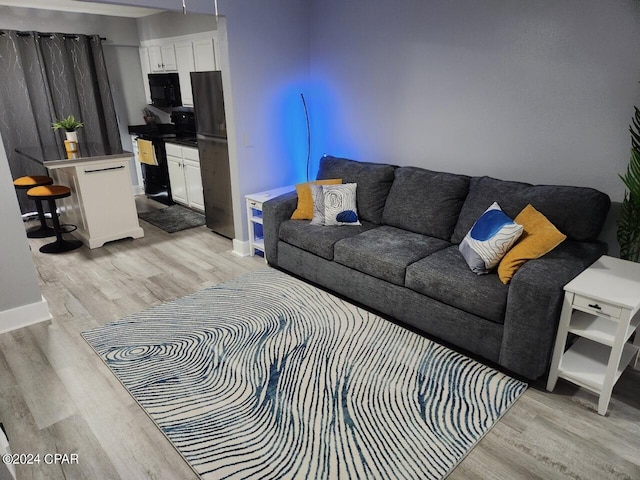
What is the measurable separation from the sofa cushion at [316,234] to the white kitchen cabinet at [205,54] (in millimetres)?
2375

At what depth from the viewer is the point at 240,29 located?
367 cm

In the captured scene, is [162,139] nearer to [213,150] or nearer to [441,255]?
[213,150]

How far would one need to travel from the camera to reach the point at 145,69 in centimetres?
614

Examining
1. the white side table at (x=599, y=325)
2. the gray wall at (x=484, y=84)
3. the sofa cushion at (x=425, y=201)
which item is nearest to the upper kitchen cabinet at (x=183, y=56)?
the gray wall at (x=484, y=84)

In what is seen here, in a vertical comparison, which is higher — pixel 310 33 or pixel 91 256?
pixel 310 33

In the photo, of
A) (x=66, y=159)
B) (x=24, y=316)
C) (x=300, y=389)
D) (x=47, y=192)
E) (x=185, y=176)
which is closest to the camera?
(x=300, y=389)

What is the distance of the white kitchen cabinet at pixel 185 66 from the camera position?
16.9 ft

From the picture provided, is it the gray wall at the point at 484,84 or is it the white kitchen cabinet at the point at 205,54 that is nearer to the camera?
the gray wall at the point at 484,84

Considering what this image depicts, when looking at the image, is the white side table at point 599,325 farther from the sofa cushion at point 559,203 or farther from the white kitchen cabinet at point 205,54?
Answer: the white kitchen cabinet at point 205,54

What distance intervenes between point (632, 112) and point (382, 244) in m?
1.67

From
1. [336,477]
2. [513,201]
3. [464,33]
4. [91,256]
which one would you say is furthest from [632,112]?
[91,256]

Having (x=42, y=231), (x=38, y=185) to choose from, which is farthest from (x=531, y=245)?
(x=42, y=231)

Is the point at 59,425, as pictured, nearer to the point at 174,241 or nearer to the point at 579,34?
the point at 174,241

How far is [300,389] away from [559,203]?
1.89 m
